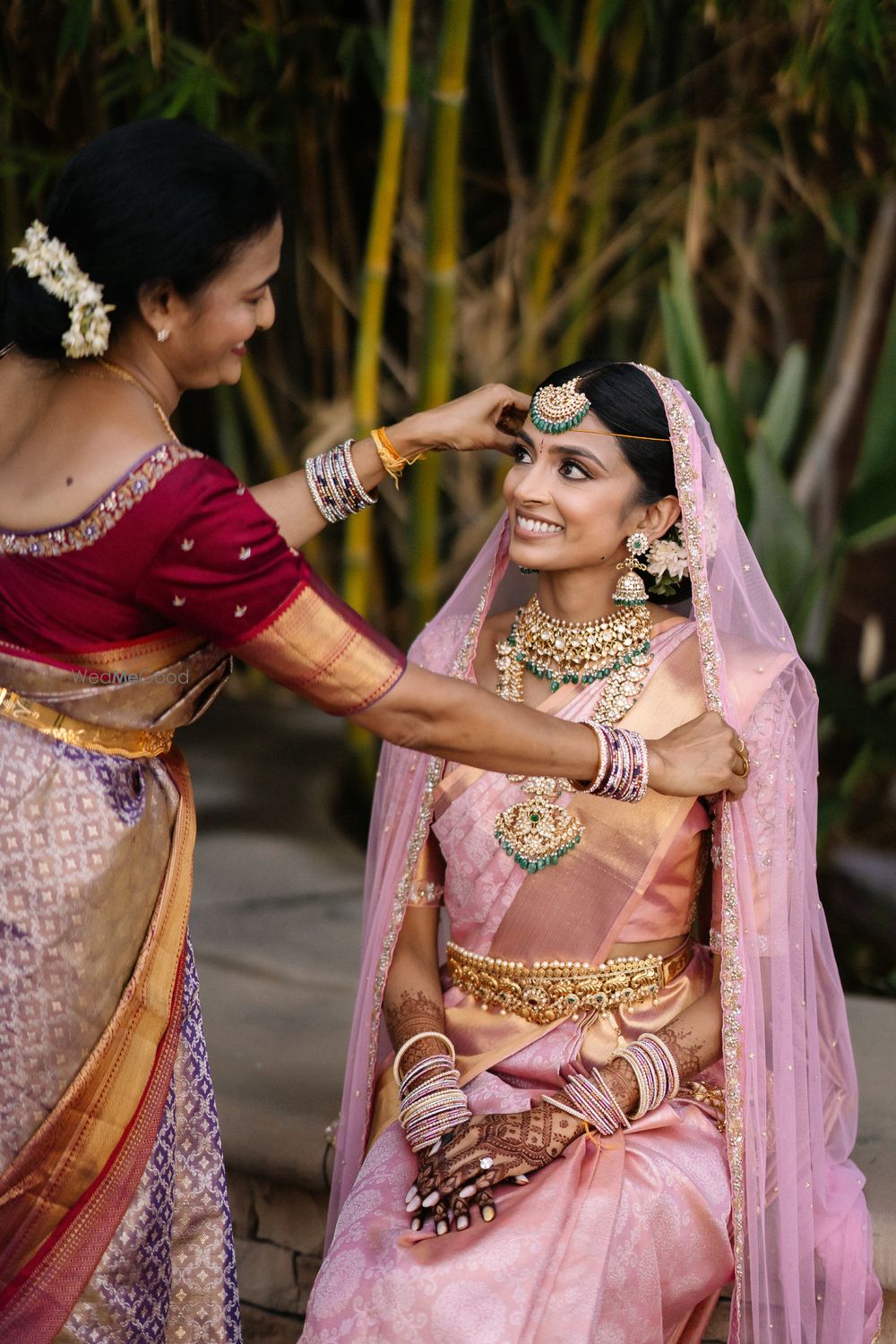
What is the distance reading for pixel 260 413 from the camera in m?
5.43

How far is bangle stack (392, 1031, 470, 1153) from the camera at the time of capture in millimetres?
2131

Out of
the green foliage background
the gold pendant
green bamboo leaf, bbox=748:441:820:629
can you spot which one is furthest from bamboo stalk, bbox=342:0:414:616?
the gold pendant

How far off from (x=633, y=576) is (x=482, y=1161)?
86 cm

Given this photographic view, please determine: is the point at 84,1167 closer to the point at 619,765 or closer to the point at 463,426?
the point at 619,765

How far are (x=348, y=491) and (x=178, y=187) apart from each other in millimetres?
757

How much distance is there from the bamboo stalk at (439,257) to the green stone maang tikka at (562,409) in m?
1.77

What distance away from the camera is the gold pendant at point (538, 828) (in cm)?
228

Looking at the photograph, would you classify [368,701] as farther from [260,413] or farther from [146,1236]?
[260,413]

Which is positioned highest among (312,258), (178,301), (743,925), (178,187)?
(178,187)

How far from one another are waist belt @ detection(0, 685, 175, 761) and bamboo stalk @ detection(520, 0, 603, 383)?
10.5 feet

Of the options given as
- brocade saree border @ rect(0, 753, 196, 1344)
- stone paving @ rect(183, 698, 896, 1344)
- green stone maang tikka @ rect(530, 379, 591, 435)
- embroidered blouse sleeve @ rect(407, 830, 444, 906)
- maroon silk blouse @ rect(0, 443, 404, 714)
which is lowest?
stone paving @ rect(183, 698, 896, 1344)

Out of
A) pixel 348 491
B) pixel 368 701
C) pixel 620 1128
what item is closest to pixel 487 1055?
pixel 620 1128

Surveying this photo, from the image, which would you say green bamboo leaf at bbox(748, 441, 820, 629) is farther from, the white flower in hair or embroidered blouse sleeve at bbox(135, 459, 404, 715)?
embroidered blouse sleeve at bbox(135, 459, 404, 715)

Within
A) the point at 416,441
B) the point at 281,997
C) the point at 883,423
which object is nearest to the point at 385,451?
the point at 416,441
